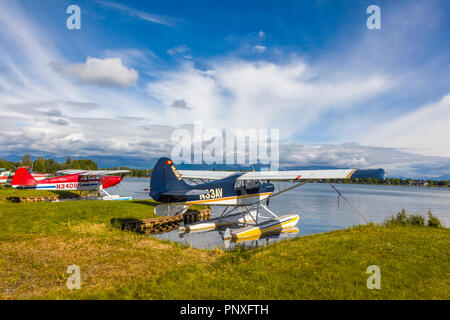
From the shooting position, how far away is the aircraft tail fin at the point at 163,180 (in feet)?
38.3

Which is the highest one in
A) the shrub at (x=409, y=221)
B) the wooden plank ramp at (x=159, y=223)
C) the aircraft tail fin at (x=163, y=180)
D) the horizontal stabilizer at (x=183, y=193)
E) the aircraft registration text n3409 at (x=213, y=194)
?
the aircraft tail fin at (x=163, y=180)

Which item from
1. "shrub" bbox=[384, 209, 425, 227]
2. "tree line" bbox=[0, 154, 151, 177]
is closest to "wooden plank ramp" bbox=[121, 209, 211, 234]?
"shrub" bbox=[384, 209, 425, 227]

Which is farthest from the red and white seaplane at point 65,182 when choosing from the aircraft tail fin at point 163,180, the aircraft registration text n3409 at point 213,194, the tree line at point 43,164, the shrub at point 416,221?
the tree line at point 43,164

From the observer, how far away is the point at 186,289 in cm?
443

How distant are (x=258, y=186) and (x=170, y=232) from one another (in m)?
5.80

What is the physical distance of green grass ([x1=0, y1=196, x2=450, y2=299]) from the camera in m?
4.24

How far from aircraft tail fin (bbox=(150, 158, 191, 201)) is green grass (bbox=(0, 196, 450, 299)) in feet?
10.6

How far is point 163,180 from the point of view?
1176 centimetres

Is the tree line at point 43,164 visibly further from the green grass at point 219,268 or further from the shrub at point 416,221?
the shrub at point 416,221

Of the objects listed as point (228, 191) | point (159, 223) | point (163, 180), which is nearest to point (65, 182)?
point (159, 223)

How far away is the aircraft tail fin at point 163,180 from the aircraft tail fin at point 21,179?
13.6 metres

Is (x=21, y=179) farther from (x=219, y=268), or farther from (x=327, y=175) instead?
(x=327, y=175)

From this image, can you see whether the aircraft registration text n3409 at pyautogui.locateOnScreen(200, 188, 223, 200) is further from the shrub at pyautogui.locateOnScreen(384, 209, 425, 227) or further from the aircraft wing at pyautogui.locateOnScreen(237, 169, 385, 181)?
the shrub at pyautogui.locateOnScreen(384, 209, 425, 227)

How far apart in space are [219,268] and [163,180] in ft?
22.7
